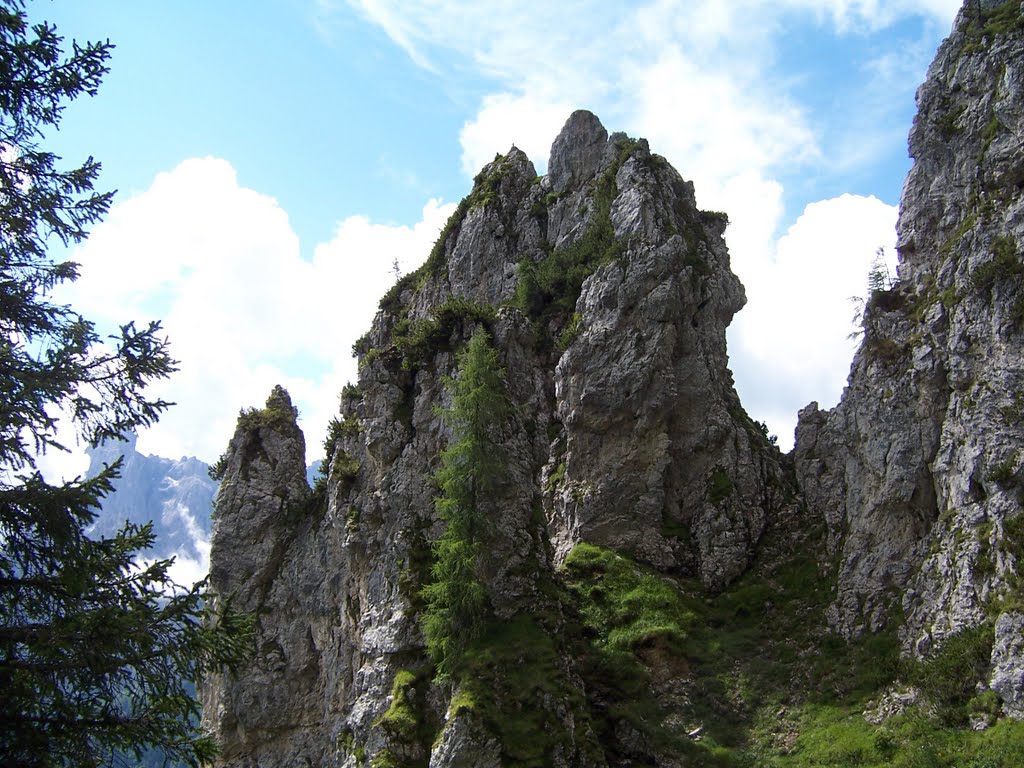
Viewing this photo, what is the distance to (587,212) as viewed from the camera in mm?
58406

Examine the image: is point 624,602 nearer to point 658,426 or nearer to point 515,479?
point 515,479

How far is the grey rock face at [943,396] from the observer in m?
32.7

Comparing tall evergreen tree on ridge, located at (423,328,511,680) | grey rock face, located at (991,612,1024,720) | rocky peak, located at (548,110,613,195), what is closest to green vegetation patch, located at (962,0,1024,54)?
rocky peak, located at (548,110,613,195)

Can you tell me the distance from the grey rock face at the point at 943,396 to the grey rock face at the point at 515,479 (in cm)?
646

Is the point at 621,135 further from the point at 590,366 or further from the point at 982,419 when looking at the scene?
the point at 982,419

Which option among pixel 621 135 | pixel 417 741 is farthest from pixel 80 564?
pixel 621 135

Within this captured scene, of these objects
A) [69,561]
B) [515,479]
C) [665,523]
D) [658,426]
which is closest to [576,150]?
[658,426]

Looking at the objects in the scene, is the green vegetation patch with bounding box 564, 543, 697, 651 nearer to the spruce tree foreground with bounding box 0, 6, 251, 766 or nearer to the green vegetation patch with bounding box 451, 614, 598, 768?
the green vegetation patch with bounding box 451, 614, 598, 768

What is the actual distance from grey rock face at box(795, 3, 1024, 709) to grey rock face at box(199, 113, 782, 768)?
6463 mm

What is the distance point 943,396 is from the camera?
124 feet

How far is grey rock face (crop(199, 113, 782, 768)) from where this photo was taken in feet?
130

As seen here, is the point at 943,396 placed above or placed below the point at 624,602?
above

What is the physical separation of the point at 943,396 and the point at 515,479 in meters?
19.3

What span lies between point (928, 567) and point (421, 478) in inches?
903
